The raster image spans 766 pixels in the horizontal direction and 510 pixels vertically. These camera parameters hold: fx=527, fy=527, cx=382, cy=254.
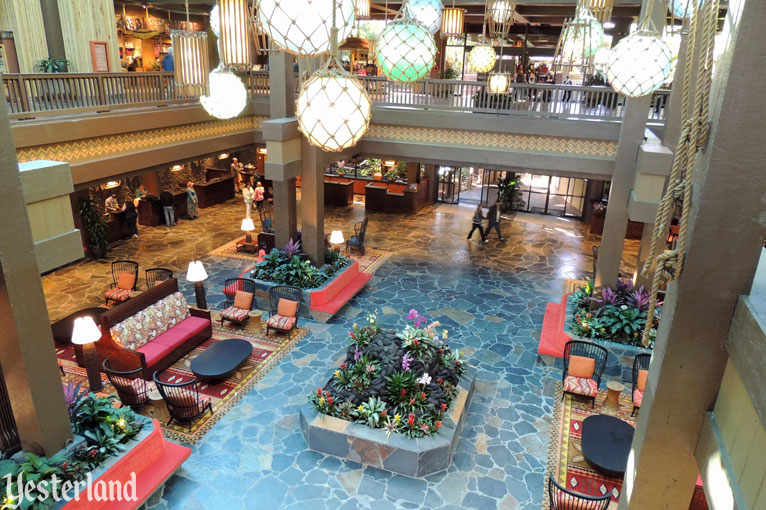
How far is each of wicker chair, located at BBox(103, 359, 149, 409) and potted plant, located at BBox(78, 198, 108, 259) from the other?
841 cm

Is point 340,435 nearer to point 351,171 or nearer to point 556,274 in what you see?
point 556,274

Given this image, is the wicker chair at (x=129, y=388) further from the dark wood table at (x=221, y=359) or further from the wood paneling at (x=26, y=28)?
the wood paneling at (x=26, y=28)

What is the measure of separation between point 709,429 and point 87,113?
1196 cm

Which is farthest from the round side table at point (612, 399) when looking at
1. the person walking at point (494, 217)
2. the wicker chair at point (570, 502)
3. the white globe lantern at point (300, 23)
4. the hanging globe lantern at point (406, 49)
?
the person walking at point (494, 217)

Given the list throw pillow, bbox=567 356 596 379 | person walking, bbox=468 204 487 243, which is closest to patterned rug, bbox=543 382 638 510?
throw pillow, bbox=567 356 596 379

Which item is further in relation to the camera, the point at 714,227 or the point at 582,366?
the point at 582,366

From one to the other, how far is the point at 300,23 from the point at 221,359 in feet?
26.8

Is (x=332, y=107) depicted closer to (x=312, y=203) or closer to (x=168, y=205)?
(x=312, y=203)

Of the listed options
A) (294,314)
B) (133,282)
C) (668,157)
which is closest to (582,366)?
(668,157)

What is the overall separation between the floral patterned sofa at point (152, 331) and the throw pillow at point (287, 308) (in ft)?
5.11

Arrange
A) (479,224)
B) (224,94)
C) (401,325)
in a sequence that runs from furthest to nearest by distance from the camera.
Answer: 1. (479,224)
2. (401,325)
3. (224,94)

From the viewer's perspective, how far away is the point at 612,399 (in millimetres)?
9562

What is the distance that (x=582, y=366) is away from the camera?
9.70 m

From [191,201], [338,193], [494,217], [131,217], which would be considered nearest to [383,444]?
[494,217]
